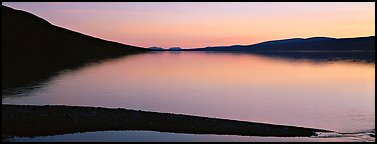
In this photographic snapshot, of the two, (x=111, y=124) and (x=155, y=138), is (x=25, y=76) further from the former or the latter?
(x=155, y=138)

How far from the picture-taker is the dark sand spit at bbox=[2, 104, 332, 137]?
2709 cm

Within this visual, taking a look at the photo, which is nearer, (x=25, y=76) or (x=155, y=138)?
(x=155, y=138)

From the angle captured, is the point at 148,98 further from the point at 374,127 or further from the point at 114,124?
the point at 374,127

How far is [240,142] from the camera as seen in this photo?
25.7 metres

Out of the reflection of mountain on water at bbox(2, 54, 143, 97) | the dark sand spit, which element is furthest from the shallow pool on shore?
the reflection of mountain on water at bbox(2, 54, 143, 97)

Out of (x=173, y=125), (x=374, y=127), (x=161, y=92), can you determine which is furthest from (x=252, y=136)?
(x=161, y=92)

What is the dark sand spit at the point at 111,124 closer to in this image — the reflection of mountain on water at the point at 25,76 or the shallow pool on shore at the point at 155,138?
the shallow pool on shore at the point at 155,138

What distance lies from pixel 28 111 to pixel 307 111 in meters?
28.3

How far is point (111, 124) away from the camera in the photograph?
1144 inches

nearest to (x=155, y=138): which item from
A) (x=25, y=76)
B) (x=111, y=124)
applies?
(x=111, y=124)

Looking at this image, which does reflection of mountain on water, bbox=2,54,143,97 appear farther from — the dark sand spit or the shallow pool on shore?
the shallow pool on shore

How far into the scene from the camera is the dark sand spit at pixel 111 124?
27094 millimetres

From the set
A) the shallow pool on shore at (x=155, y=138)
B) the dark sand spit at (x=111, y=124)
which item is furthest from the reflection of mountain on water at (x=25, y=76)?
the shallow pool on shore at (x=155, y=138)

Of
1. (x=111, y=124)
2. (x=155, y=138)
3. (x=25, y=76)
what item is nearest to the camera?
(x=155, y=138)
